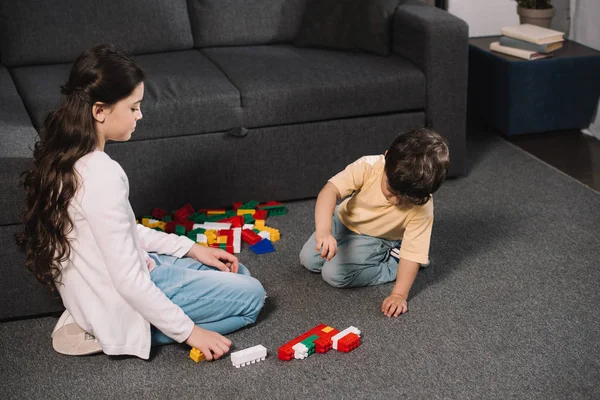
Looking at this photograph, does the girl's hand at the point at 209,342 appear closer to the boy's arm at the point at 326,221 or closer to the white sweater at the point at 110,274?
the white sweater at the point at 110,274

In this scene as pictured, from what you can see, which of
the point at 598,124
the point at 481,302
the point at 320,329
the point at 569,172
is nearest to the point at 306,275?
the point at 320,329

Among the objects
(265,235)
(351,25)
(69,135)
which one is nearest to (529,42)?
(351,25)

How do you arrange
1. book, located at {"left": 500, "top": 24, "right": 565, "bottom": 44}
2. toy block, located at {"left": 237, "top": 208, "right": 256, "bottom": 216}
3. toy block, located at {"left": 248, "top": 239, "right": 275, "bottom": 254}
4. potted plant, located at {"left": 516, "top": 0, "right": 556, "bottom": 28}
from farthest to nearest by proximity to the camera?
1. potted plant, located at {"left": 516, "top": 0, "right": 556, "bottom": 28}
2. book, located at {"left": 500, "top": 24, "right": 565, "bottom": 44}
3. toy block, located at {"left": 237, "top": 208, "right": 256, "bottom": 216}
4. toy block, located at {"left": 248, "top": 239, "right": 275, "bottom": 254}

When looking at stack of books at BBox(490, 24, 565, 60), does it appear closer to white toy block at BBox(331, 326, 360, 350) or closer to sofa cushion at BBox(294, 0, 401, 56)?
sofa cushion at BBox(294, 0, 401, 56)

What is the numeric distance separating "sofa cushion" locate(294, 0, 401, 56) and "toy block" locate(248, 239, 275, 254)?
1014 mm

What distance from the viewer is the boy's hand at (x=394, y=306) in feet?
7.16

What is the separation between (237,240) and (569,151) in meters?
1.70

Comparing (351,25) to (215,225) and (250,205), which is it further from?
(215,225)

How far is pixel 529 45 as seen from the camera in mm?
3430

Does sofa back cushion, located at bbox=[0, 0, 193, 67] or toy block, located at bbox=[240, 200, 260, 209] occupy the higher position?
sofa back cushion, located at bbox=[0, 0, 193, 67]

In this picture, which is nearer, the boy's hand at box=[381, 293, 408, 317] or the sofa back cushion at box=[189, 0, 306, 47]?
the boy's hand at box=[381, 293, 408, 317]

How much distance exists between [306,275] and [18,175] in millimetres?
923

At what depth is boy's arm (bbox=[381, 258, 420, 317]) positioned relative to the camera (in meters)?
2.19

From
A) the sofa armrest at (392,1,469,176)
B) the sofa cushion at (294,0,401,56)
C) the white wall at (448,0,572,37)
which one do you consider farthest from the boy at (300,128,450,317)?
the white wall at (448,0,572,37)
